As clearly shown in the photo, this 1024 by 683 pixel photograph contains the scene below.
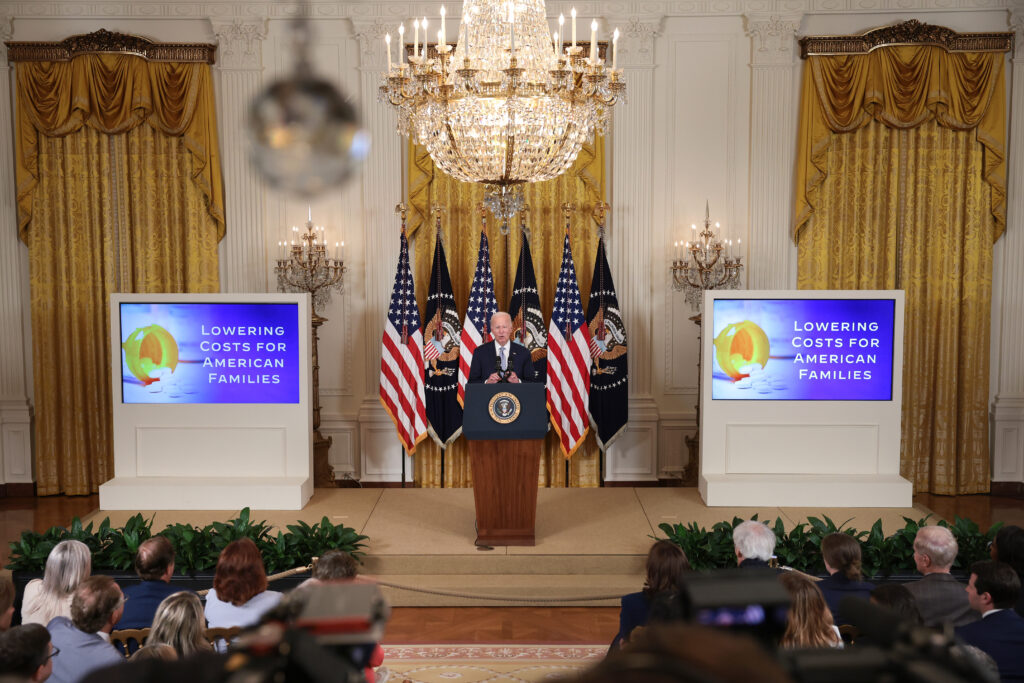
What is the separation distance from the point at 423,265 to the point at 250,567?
4816 mm

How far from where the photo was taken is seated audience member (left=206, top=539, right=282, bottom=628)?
12.2 feet

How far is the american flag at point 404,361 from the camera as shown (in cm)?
792

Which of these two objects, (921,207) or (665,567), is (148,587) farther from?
(921,207)

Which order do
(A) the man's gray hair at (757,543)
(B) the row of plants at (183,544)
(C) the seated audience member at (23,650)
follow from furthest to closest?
1. (B) the row of plants at (183,544)
2. (A) the man's gray hair at (757,543)
3. (C) the seated audience member at (23,650)

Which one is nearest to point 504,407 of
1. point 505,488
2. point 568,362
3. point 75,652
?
point 505,488

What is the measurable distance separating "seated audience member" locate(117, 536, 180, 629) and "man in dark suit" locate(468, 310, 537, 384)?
2973mm

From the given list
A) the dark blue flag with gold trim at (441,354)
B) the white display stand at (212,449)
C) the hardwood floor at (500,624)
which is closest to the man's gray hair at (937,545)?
the hardwood floor at (500,624)

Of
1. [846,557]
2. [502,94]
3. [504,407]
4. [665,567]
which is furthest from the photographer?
[504,407]

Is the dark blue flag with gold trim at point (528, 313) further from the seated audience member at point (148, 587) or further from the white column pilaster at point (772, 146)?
the seated audience member at point (148, 587)

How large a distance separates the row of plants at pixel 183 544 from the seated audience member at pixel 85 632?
2115mm

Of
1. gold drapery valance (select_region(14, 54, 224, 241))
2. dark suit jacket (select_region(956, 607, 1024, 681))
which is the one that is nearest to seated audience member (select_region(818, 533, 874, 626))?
dark suit jacket (select_region(956, 607, 1024, 681))

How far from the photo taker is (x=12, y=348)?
27.4 ft

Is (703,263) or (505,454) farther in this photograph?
(703,263)

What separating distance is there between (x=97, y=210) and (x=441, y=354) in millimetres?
3677
